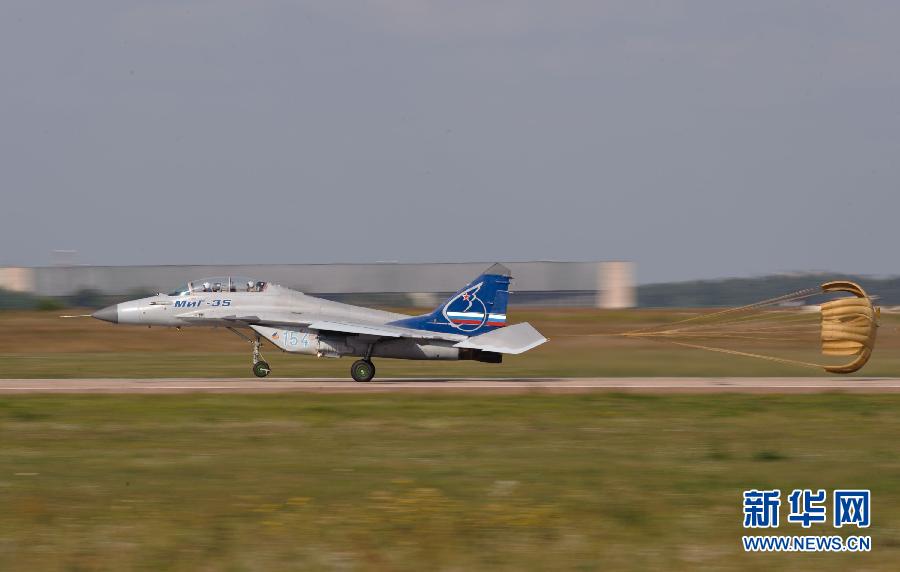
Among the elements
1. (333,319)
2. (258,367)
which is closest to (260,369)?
(258,367)

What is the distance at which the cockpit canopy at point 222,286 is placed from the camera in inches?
1181

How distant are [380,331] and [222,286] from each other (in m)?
4.71

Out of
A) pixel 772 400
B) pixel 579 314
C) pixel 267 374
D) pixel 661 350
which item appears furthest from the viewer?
pixel 579 314

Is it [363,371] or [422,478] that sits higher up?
[363,371]

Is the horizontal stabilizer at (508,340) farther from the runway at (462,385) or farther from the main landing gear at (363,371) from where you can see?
the main landing gear at (363,371)

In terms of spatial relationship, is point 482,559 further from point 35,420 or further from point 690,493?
point 35,420

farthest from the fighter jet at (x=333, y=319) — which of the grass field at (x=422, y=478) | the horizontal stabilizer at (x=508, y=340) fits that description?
the grass field at (x=422, y=478)

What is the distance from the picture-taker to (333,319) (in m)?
29.8

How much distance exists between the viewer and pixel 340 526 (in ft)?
37.9

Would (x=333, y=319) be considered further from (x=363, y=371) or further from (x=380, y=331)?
(x=363, y=371)

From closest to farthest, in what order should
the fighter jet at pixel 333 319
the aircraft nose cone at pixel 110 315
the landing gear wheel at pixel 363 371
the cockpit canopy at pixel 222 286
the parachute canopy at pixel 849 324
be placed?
the parachute canopy at pixel 849 324, the fighter jet at pixel 333 319, the cockpit canopy at pixel 222 286, the landing gear wheel at pixel 363 371, the aircraft nose cone at pixel 110 315

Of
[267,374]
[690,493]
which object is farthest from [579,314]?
[690,493]

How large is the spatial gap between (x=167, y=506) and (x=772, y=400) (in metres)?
16.6

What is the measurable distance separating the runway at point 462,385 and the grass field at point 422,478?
1649 mm
